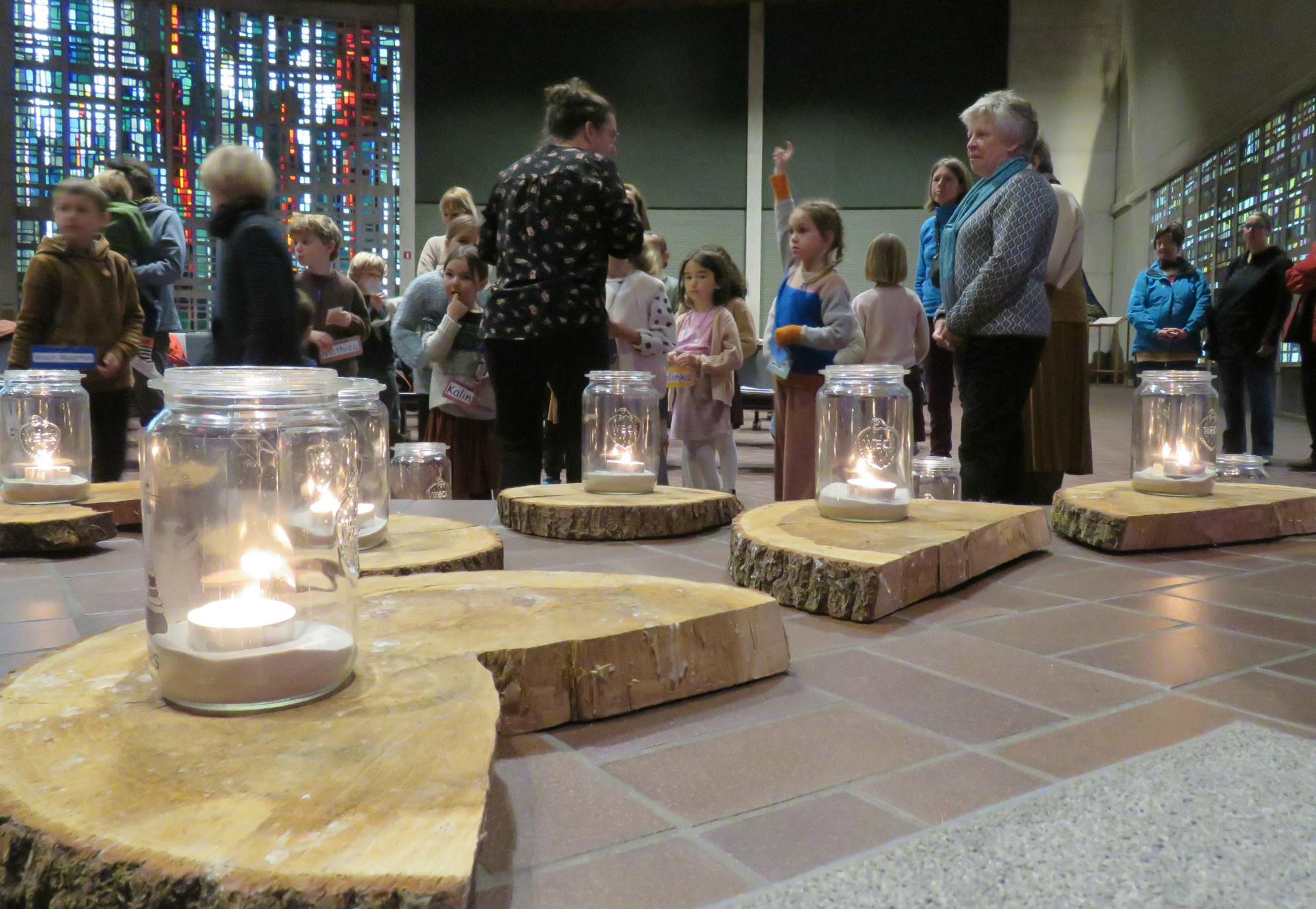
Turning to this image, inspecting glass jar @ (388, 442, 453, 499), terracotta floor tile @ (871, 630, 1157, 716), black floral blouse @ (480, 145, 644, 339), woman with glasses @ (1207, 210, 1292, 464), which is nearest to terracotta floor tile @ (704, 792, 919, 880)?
terracotta floor tile @ (871, 630, 1157, 716)

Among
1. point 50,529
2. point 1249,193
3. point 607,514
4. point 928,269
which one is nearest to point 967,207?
point 607,514

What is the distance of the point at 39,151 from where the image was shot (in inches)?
450

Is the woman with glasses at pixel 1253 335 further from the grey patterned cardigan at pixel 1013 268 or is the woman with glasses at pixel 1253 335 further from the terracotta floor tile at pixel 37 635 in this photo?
the terracotta floor tile at pixel 37 635

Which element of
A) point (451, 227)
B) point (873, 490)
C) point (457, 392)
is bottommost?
point (873, 490)

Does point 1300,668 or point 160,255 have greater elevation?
point 160,255

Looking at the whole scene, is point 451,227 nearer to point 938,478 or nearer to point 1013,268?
point 938,478

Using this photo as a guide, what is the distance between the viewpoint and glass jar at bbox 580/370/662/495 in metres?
2.78

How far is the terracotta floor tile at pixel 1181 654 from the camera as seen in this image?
4.42 feet

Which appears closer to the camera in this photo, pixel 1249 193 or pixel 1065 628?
pixel 1065 628

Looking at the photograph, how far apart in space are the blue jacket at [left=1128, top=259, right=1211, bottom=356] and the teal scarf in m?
4.24

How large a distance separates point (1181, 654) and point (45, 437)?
8.54 ft

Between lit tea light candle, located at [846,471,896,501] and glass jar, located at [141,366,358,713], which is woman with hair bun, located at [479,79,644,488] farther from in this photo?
glass jar, located at [141,366,358,713]

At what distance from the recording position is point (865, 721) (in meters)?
1.16

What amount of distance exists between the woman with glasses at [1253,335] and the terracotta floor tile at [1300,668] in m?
5.20
